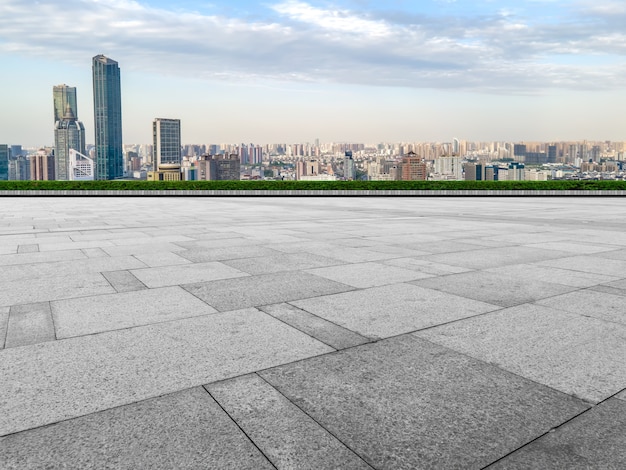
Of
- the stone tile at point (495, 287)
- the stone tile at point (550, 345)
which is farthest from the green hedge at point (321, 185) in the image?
the stone tile at point (550, 345)

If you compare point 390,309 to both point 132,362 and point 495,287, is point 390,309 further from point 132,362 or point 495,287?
point 132,362

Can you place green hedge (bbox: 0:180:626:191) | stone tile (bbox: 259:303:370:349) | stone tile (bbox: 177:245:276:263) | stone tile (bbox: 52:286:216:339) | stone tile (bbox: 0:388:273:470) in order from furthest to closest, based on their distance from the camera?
Result: green hedge (bbox: 0:180:626:191)
stone tile (bbox: 177:245:276:263)
stone tile (bbox: 52:286:216:339)
stone tile (bbox: 259:303:370:349)
stone tile (bbox: 0:388:273:470)

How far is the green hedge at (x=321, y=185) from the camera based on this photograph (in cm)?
3469

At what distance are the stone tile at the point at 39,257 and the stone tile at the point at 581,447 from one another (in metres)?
8.18

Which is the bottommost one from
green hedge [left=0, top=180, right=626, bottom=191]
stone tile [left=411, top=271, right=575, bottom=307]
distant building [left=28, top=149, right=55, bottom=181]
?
stone tile [left=411, top=271, right=575, bottom=307]

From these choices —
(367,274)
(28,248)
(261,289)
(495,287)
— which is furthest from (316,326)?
(28,248)

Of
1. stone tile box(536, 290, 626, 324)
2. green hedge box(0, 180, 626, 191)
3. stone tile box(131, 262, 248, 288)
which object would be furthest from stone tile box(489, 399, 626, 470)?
green hedge box(0, 180, 626, 191)

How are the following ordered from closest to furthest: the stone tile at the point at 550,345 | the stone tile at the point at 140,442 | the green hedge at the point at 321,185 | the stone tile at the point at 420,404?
the stone tile at the point at 140,442 → the stone tile at the point at 420,404 → the stone tile at the point at 550,345 → the green hedge at the point at 321,185

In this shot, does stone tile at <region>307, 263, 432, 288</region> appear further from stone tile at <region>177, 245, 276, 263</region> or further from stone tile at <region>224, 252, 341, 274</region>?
stone tile at <region>177, 245, 276, 263</region>

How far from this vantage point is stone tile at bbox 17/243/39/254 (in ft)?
32.6

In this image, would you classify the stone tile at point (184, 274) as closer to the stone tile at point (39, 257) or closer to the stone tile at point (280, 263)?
the stone tile at point (280, 263)

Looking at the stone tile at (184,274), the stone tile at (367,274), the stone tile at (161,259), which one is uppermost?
the stone tile at (161,259)

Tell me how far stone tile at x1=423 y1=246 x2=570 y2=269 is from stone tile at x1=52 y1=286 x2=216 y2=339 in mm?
4659

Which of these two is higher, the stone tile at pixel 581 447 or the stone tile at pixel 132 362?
the stone tile at pixel 132 362
